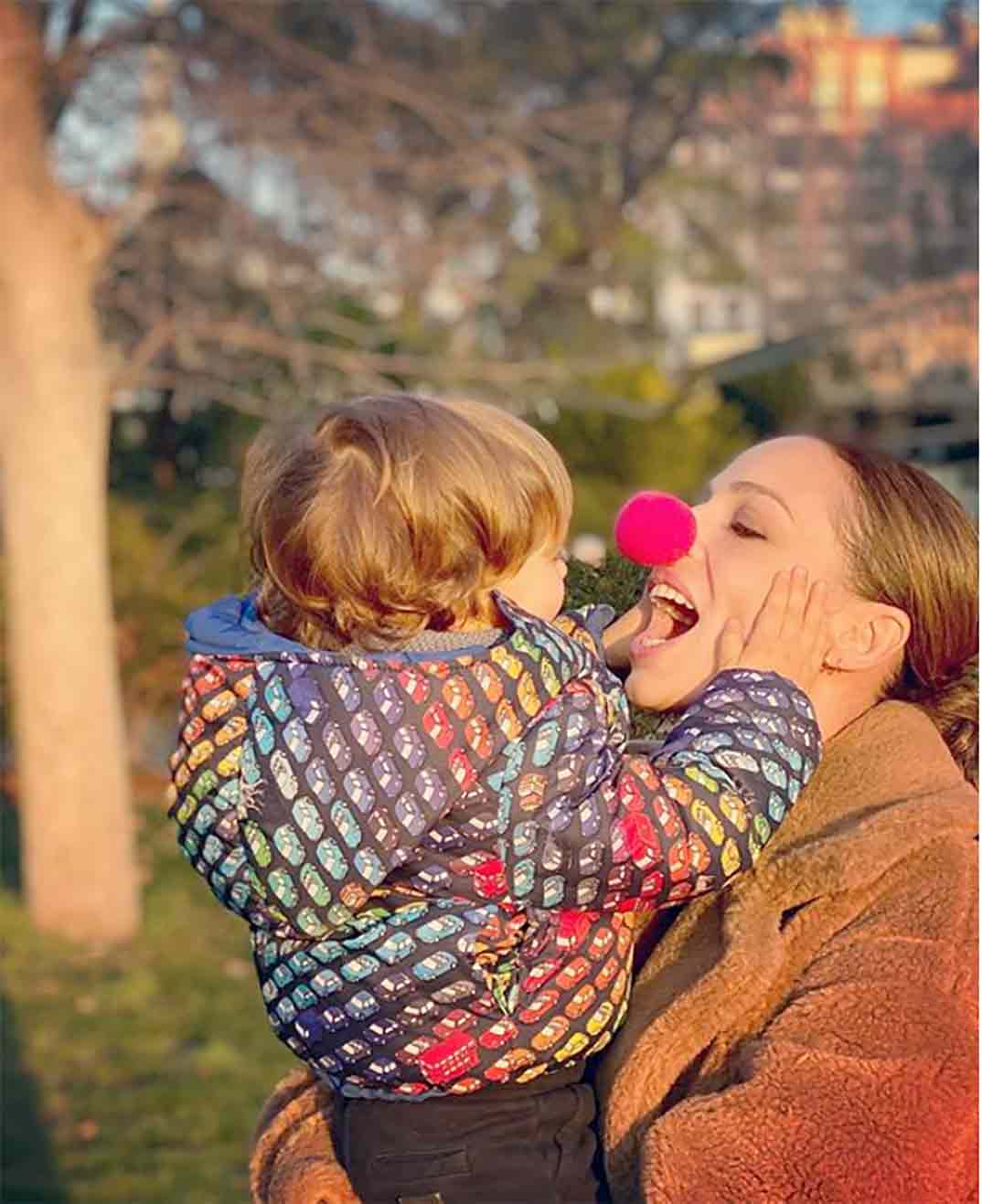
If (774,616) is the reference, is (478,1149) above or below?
below

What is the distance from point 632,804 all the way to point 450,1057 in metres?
0.32

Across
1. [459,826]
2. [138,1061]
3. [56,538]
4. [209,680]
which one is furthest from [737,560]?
[56,538]

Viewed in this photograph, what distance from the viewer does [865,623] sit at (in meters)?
1.90

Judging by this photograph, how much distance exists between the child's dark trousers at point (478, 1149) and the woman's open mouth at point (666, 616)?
1.58 feet

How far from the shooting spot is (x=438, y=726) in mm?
1693

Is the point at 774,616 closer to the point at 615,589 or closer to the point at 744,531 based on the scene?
the point at 744,531

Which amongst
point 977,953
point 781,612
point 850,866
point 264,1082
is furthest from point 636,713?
point 264,1082

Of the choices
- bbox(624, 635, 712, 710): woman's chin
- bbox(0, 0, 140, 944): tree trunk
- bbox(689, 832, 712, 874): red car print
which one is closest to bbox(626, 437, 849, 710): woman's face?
bbox(624, 635, 712, 710): woman's chin

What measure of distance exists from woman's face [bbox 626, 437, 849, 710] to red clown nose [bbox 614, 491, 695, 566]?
3 centimetres

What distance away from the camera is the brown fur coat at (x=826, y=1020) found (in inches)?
64.3

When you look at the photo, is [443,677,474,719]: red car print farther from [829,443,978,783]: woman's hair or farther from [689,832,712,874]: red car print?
[829,443,978,783]: woman's hair

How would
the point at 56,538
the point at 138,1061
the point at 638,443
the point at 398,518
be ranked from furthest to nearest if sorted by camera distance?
the point at 638,443 → the point at 56,538 → the point at 138,1061 → the point at 398,518

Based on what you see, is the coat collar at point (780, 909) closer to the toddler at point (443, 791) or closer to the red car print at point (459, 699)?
the toddler at point (443, 791)

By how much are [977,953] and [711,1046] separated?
283 millimetres
